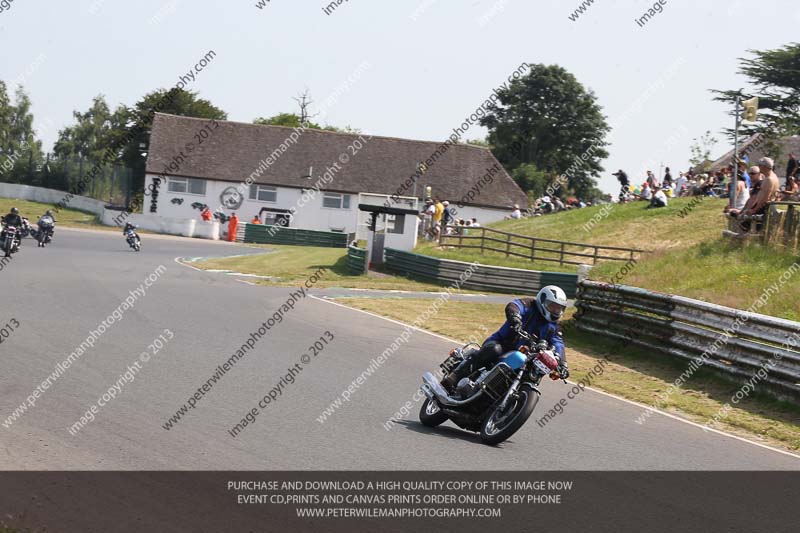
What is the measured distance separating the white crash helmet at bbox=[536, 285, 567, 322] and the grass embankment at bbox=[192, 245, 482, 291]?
19.0 meters

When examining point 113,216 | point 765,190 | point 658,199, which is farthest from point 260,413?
point 113,216

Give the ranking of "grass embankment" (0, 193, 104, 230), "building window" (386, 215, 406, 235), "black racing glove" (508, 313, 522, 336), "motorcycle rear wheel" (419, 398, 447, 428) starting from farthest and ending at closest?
"grass embankment" (0, 193, 104, 230) → "building window" (386, 215, 406, 235) → "motorcycle rear wheel" (419, 398, 447, 428) → "black racing glove" (508, 313, 522, 336)

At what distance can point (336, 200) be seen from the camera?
67562mm

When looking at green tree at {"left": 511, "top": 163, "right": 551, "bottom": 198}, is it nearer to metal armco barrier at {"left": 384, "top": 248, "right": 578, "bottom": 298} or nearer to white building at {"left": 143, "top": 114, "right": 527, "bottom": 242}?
white building at {"left": 143, "top": 114, "right": 527, "bottom": 242}

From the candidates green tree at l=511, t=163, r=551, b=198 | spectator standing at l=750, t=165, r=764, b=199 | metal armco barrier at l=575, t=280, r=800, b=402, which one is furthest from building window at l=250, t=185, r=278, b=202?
spectator standing at l=750, t=165, r=764, b=199

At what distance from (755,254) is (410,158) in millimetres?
52701

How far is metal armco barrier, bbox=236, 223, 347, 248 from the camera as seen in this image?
5406 centimetres

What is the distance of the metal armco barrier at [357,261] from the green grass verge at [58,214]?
92.5ft

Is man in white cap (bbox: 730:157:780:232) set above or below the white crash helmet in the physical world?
above

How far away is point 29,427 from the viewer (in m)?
8.81

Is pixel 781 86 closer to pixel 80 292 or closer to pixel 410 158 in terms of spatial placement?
pixel 410 158

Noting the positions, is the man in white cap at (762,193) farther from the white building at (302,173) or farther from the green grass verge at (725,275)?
the white building at (302,173)

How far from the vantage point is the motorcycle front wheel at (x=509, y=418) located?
9.12 metres

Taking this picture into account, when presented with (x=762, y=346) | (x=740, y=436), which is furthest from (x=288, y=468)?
(x=762, y=346)
